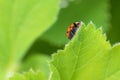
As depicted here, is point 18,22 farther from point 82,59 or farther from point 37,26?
point 82,59

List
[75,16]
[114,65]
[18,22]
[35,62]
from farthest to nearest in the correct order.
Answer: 1. [75,16]
2. [35,62]
3. [18,22]
4. [114,65]

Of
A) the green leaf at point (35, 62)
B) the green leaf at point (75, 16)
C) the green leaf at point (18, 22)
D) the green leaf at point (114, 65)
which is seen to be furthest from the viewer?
the green leaf at point (75, 16)

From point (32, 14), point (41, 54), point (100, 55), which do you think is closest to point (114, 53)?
point (100, 55)

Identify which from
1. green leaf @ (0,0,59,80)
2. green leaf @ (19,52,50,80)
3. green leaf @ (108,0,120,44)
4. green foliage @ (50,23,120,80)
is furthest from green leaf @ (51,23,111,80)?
green leaf @ (108,0,120,44)

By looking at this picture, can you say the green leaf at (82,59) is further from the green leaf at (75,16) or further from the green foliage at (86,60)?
the green leaf at (75,16)

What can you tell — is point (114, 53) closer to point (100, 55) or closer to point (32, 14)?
point (100, 55)

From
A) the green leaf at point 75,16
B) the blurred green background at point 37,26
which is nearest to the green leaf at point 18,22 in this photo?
the blurred green background at point 37,26

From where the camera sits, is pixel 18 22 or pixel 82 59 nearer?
pixel 82 59

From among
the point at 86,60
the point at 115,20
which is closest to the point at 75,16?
the point at 115,20

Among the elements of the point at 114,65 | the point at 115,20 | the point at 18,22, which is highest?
the point at 115,20
